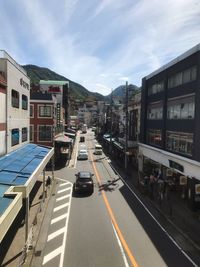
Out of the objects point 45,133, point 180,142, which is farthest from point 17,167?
point 45,133

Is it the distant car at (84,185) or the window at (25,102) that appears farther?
the window at (25,102)

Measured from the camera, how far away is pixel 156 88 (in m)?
38.1

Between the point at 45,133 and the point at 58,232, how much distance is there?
104ft

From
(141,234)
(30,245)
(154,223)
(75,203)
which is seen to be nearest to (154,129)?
(75,203)

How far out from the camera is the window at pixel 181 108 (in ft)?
88.3

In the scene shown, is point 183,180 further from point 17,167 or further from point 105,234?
point 17,167

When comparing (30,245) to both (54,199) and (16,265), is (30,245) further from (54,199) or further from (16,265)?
(54,199)

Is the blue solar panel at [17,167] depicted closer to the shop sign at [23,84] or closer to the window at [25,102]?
the shop sign at [23,84]

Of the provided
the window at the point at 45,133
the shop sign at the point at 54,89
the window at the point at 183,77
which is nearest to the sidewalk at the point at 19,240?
the window at the point at 183,77

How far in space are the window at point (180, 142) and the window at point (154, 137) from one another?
2.65 metres

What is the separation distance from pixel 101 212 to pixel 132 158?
93.8ft

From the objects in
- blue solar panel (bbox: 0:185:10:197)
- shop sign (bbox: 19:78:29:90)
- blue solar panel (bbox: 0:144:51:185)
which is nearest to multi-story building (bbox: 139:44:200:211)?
blue solar panel (bbox: 0:144:51:185)

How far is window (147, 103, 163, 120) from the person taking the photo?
119ft

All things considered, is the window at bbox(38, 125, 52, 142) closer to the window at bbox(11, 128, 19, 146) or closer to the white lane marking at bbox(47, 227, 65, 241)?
the window at bbox(11, 128, 19, 146)
